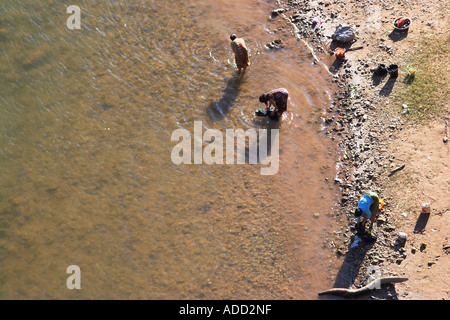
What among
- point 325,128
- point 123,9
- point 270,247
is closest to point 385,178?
point 325,128

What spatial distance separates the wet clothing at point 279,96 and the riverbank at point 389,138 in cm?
119

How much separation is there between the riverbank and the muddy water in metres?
0.49

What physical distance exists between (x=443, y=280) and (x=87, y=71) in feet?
32.4

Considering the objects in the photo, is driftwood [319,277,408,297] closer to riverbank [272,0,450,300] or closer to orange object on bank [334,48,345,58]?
riverbank [272,0,450,300]

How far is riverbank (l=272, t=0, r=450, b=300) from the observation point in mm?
7617

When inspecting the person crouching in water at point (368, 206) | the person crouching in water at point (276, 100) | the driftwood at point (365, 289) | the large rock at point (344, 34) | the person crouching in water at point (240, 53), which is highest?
the large rock at point (344, 34)

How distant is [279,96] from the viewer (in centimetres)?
996

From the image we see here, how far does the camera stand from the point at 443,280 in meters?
7.15

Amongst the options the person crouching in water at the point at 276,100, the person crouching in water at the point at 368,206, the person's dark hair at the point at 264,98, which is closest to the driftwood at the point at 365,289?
the person crouching in water at the point at 368,206

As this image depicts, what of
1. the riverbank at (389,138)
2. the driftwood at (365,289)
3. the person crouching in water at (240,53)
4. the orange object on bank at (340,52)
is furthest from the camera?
the orange object on bank at (340,52)

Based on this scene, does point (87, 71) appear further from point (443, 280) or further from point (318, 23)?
point (443, 280)

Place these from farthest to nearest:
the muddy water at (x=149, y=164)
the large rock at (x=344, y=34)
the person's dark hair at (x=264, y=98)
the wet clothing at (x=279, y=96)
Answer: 1. the large rock at (x=344, y=34)
2. the person's dark hair at (x=264, y=98)
3. the wet clothing at (x=279, y=96)
4. the muddy water at (x=149, y=164)

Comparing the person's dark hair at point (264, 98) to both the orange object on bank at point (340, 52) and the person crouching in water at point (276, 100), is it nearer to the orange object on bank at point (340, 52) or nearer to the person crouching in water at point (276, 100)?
the person crouching in water at point (276, 100)

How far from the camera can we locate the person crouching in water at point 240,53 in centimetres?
1081
